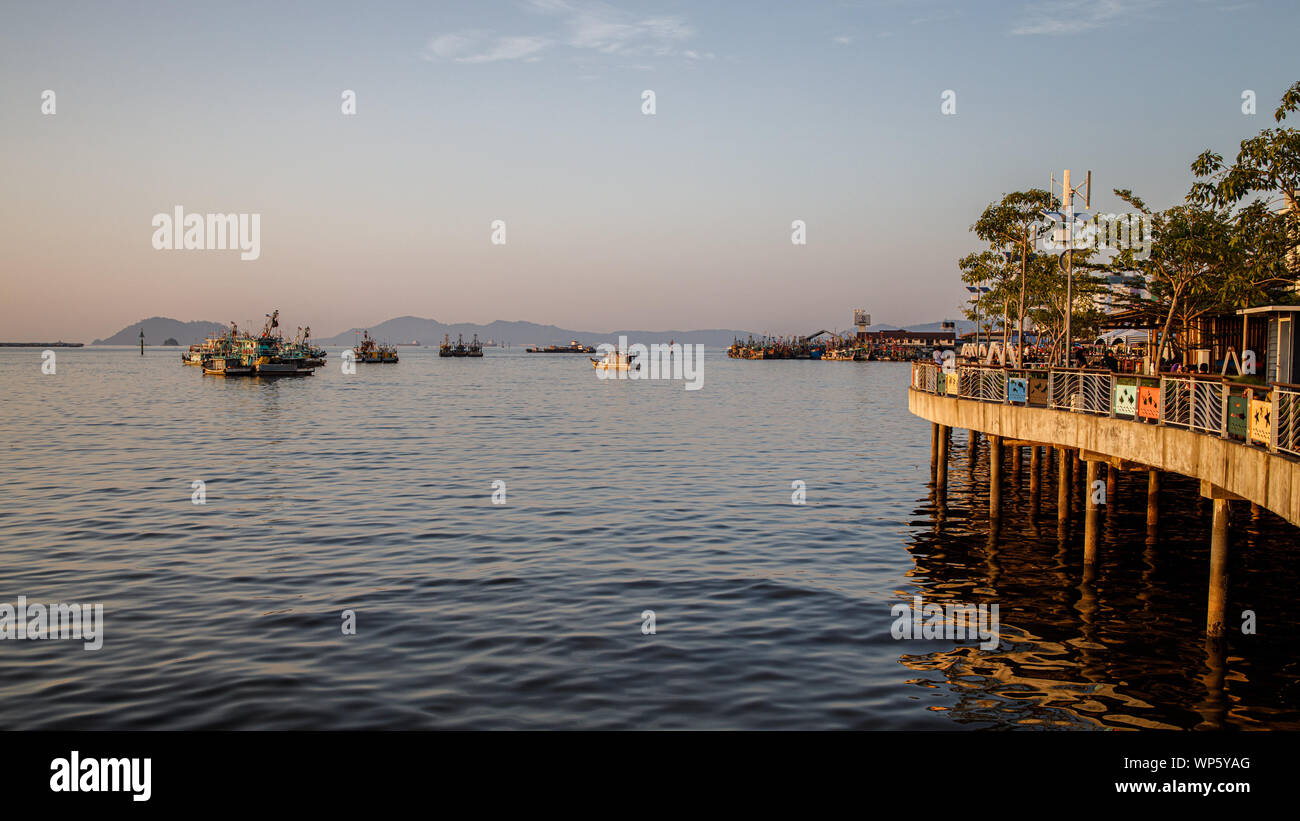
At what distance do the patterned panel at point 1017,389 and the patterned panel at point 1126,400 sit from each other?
16.6ft

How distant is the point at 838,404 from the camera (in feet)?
345

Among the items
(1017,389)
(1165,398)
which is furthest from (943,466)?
(1165,398)

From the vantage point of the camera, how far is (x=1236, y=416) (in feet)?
55.3

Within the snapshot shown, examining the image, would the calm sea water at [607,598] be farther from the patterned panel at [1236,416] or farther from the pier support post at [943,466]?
the patterned panel at [1236,416]

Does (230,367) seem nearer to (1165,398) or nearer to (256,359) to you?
(256,359)

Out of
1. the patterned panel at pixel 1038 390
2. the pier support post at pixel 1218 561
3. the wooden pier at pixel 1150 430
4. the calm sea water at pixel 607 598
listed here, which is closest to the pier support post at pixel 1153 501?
the wooden pier at pixel 1150 430

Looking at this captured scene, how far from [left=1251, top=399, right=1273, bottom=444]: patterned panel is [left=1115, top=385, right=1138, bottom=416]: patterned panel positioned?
218 inches

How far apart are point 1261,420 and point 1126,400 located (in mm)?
6519

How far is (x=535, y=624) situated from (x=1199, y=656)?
11383mm

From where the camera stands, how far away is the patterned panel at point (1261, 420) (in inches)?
601

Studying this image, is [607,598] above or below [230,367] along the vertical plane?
below
